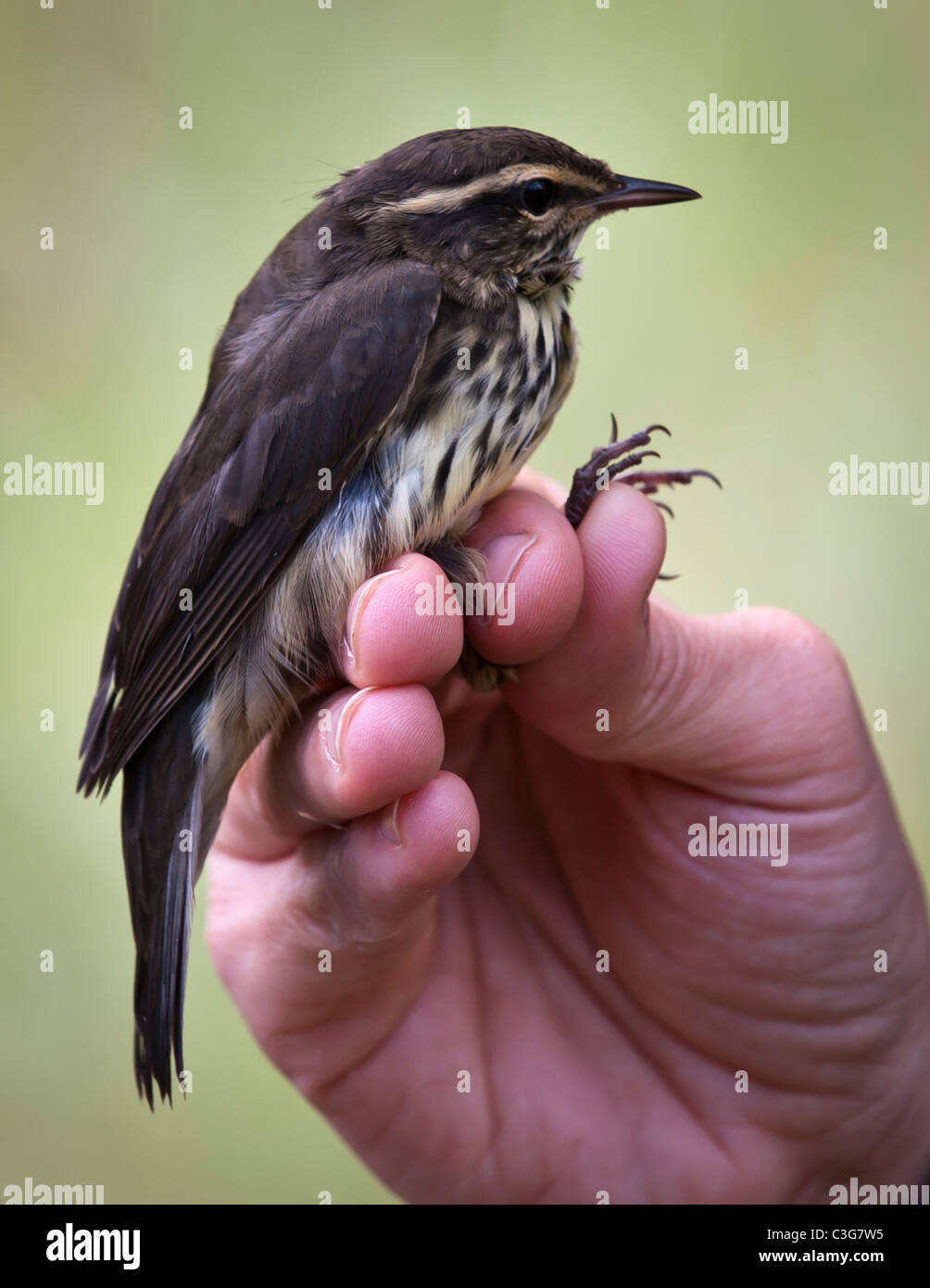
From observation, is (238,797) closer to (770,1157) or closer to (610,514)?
(610,514)

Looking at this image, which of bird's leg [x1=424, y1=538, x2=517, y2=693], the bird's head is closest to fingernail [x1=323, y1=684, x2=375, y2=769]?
bird's leg [x1=424, y1=538, x2=517, y2=693]

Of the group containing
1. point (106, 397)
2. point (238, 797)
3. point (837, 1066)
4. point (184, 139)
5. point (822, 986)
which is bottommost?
point (837, 1066)

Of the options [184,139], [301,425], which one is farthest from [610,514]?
[184,139]

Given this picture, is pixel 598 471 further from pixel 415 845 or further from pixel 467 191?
pixel 415 845

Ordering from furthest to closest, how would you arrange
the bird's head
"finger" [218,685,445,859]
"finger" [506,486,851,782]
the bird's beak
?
the bird's beak → the bird's head → "finger" [506,486,851,782] → "finger" [218,685,445,859]

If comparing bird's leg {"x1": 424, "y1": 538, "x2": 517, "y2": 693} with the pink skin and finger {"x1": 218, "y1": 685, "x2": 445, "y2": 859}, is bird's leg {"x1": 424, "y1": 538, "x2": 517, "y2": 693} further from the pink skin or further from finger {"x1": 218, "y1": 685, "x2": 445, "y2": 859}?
finger {"x1": 218, "y1": 685, "x2": 445, "y2": 859}

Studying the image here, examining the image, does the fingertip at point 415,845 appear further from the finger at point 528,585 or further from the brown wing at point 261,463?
the brown wing at point 261,463

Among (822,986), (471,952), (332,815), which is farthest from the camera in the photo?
(471,952)
